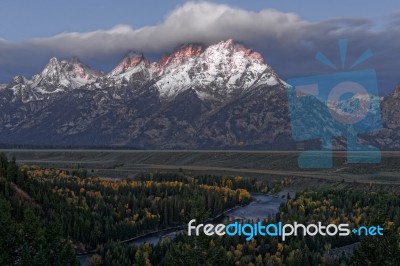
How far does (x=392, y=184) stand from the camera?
176 metres

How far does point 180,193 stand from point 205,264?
376 feet

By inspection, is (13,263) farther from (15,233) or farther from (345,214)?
(345,214)

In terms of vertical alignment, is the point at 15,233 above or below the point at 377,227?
below

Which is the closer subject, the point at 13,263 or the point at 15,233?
the point at 13,263

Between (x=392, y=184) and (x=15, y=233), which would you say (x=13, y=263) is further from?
(x=392, y=184)

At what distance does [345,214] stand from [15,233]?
82.4 m

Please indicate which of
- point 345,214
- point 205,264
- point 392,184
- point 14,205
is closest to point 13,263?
point 14,205

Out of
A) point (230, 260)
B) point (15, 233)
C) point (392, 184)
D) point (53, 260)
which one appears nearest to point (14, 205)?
point (15, 233)

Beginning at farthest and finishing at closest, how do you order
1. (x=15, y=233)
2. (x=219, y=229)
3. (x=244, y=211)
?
1. (x=244, y=211)
2. (x=219, y=229)
3. (x=15, y=233)

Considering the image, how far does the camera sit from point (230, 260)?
294ft

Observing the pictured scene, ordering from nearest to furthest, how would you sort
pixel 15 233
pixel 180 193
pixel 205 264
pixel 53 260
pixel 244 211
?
pixel 205 264, pixel 53 260, pixel 15 233, pixel 244 211, pixel 180 193

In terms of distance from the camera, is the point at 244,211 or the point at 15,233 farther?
the point at 244,211

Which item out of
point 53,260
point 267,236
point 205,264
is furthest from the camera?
point 267,236

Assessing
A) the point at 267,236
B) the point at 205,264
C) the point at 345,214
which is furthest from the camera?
the point at 345,214
